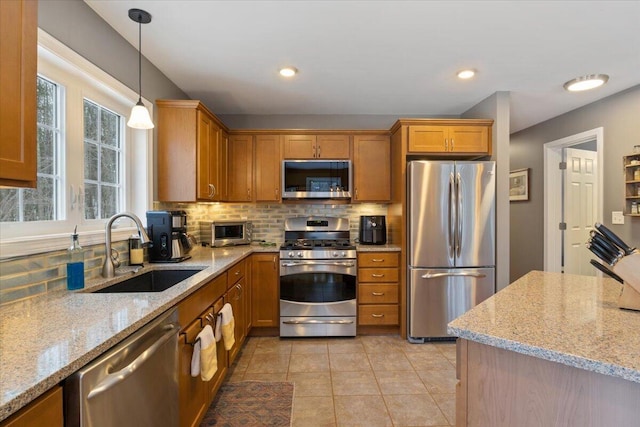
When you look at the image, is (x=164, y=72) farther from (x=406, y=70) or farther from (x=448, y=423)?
(x=448, y=423)

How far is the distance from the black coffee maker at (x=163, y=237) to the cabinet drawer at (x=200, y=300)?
1.45 ft

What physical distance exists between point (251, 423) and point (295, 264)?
1.41 metres

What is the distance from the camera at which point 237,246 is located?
10.9ft

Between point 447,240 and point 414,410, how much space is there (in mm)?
1479

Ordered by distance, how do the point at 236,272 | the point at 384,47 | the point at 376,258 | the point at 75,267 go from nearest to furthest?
the point at 75,267 → the point at 384,47 → the point at 236,272 → the point at 376,258

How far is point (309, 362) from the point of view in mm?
2568

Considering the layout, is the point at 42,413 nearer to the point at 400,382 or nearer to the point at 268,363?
the point at 268,363

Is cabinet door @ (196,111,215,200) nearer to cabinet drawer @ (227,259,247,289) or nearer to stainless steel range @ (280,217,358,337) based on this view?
cabinet drawer @ (227,259,247,289)

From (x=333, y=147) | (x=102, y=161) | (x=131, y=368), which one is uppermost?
(x=333, y=147)

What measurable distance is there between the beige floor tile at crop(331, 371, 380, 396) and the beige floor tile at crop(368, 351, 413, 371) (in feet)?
0.47

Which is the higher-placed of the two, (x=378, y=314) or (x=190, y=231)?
(x=190, y=231)

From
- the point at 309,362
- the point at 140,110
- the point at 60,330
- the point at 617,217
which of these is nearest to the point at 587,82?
the point at 617,217

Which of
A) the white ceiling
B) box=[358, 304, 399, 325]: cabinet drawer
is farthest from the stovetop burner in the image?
the white ceiling

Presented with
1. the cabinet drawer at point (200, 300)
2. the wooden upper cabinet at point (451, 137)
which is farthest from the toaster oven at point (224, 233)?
the wooden upper cabinet at point (451, 137)
